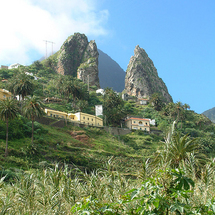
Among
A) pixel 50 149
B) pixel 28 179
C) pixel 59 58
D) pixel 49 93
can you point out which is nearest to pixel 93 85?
pixel 59 58

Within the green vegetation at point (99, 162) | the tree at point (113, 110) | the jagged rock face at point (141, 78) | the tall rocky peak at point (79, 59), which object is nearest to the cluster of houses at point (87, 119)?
the green vegetation at point (99, 162)

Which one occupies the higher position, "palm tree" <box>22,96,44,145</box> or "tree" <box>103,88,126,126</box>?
"tree" <box>103,88,126,126</box>

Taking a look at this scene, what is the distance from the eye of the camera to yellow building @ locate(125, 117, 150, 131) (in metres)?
84.6

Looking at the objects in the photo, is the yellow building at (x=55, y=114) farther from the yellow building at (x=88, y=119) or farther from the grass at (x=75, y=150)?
the grass at (x=75, y=150)

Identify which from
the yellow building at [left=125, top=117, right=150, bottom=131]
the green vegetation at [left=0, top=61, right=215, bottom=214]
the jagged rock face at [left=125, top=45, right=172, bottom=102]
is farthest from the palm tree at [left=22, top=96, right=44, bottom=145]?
the jagged rock face at [left=125, top=45, right=172, bottom=102]

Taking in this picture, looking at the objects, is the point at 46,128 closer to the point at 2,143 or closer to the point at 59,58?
the point at 2,143

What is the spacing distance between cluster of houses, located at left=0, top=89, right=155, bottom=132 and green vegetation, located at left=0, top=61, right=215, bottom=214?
135 inches

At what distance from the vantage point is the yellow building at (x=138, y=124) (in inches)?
3329

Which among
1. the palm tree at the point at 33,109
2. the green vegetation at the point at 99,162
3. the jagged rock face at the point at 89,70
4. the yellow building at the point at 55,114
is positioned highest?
the jagged rock face at the point at 89,70

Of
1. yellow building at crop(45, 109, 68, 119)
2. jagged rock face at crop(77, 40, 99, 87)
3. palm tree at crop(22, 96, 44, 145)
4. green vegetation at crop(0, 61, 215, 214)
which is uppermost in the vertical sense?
jagged rock face at crop(77, 40, 99, 87)

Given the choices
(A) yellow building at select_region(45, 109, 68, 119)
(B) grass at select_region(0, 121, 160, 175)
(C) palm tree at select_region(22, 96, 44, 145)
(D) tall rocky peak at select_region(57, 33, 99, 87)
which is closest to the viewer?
(B) grass at select_region(0, 121, 160, 175)

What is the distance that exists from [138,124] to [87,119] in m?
18.5

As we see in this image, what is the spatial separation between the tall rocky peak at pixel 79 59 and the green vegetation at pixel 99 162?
10.3 meters

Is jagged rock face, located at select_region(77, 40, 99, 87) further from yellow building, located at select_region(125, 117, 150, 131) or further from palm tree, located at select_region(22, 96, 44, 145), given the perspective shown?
palm tree, located at select_region(22, 96, 44, 145)
